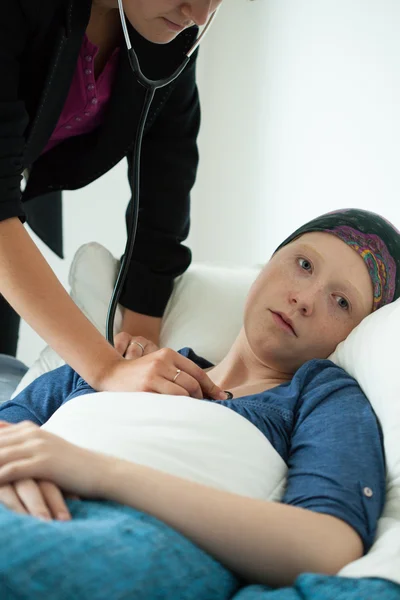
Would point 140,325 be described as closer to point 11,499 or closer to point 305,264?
point 305,264

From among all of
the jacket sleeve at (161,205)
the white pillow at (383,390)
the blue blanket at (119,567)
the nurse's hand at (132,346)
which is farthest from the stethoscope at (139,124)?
the blue blanket at (119,567)

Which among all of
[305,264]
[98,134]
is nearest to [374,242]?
[305,264]

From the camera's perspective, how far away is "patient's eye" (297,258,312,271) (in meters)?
1.39

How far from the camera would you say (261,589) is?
33.9 inches

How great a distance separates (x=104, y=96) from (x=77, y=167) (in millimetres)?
174

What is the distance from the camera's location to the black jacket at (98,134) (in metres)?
1.25

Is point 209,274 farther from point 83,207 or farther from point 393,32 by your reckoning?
point 83,207

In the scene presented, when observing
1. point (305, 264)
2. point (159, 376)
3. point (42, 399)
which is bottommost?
point (42, 399)

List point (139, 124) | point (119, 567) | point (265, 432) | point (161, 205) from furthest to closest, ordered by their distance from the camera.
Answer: point (161, 205)
point (139, 124)
point (265, 432)
point (119, 567)

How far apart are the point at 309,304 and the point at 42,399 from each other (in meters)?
0.48

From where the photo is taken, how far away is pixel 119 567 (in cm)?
76

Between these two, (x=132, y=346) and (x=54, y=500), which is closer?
(x=54, y=500)

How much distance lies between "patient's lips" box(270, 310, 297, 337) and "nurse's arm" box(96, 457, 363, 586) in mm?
461

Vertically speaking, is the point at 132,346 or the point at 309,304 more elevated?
the point at 309,304
